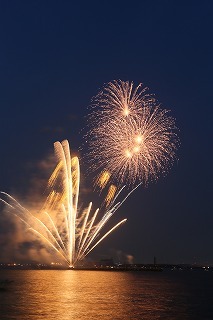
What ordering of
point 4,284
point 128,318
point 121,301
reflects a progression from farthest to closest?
1. point 4,284
2. point 121,301
3. point 128,318

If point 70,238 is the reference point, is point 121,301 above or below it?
below

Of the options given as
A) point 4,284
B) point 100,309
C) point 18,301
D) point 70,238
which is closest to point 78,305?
point 100,309

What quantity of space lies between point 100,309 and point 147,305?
931 centimetres

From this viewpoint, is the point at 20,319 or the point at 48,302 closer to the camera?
the point at 20,319

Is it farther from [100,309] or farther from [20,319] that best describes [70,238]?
[20,319]

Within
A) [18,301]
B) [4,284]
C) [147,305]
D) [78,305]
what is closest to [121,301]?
[147,305]

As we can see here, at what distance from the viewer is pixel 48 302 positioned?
207ft

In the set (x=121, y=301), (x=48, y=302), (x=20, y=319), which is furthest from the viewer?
(x=121, y=301)

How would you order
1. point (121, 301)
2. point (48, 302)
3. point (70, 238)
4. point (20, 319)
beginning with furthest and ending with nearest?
point (70, 238)
point (121, 301)
point (48, 302)
point (20, 319)

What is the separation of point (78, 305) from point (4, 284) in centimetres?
4421

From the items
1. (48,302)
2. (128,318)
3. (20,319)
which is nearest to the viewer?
(20,319)

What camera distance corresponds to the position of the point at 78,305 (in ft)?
198

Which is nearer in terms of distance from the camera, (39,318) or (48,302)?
(39,318)

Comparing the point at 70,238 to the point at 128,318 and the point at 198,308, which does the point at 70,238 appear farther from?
the point at 128,318
